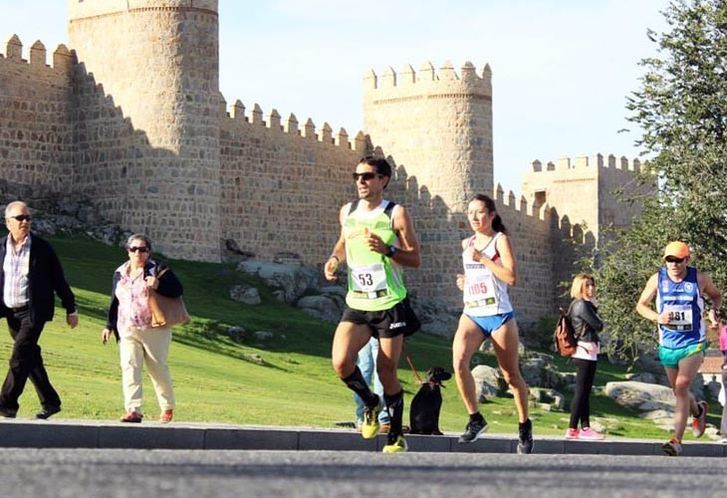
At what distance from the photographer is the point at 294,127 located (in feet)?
152

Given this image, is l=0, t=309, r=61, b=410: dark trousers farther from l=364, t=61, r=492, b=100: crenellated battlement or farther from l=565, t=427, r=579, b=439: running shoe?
l=364, t=61, r=492, b=100: crenellated battlement

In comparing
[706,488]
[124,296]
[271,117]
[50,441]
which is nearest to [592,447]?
[124,296]

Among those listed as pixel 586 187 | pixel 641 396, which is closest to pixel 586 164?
pixel 586 187

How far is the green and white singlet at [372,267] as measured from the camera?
1223 centimetres

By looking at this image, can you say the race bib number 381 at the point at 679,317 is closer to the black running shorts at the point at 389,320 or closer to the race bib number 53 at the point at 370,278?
the black running shorts at the point at 389,320

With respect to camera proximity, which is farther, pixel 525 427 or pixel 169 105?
pixel 169 105

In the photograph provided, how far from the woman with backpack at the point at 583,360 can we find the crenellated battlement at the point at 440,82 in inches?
1238

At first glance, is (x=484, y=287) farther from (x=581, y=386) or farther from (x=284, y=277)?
(x=284, y=277)

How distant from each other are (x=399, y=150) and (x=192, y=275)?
464 inches

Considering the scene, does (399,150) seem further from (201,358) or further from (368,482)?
(368,482)

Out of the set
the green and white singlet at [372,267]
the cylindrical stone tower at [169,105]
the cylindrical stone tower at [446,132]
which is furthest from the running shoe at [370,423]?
the cylindrical stone tower at [446,132]

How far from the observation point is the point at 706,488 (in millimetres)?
9234

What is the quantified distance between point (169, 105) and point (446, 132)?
33.6 ft

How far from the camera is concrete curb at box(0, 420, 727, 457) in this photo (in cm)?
1257
